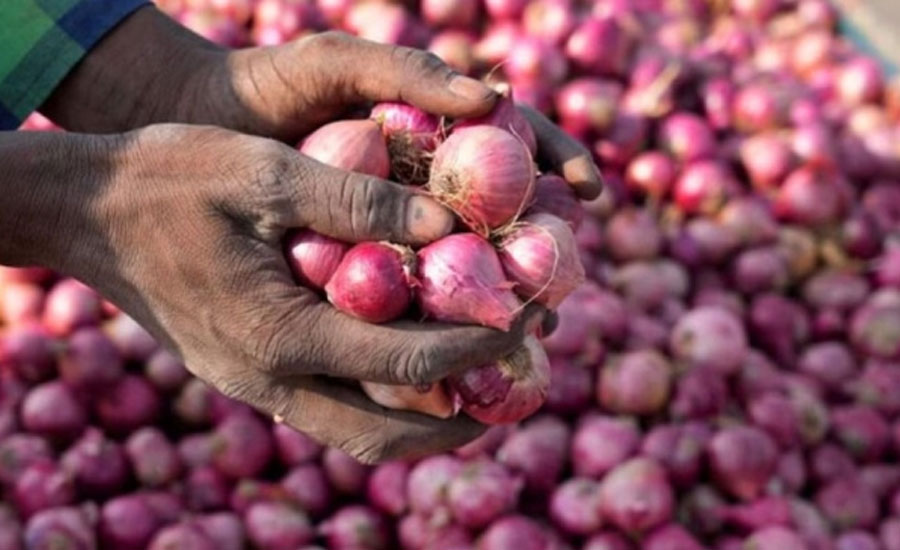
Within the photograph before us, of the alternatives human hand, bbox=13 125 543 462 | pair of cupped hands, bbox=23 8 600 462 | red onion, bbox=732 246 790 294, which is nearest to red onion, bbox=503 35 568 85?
red onion, bbox=732 246 790 294

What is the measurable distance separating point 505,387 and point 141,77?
0.76 meters

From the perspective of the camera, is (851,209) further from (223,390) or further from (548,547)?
(223,390)

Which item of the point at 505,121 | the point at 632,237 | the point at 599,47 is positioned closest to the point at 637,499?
the point at 632,237

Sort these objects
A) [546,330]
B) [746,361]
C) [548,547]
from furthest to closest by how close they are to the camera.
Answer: [746,361], [548,547], [546,330]

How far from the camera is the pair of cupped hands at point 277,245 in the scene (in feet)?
4.26

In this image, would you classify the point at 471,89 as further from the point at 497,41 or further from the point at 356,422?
the point at 497,41

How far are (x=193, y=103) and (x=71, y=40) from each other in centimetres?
21

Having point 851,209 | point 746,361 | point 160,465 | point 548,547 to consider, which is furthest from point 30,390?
point 851,209

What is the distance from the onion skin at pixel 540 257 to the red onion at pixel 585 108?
158 centimetres

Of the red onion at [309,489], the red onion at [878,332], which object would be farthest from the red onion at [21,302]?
the red onion at [878,332]

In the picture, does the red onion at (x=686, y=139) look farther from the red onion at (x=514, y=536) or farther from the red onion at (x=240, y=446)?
the red onion at (x=240, y=446)

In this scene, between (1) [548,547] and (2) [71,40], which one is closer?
(2) [71,40]

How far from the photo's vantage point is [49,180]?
1.36 meters

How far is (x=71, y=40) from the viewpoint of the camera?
177 centimetres
